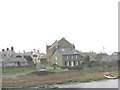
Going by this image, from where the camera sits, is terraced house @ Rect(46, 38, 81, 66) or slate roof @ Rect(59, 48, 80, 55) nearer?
terraced house @ Rect(46, 38, 81, 66)

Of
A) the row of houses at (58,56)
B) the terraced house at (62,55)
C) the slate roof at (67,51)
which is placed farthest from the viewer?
the slate roof at (67,51)

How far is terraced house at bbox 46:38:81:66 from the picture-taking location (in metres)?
34.0

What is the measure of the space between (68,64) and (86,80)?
1208cm

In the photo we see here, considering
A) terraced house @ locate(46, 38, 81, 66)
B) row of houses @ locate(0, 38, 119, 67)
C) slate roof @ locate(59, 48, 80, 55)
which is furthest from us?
slate roof @ locate(59, 48, 80, 55)

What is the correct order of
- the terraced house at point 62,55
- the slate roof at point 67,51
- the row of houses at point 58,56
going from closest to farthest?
the terraced house at point 62,55 < the row of houses at point 58,56 < the slate roof at point 67,51

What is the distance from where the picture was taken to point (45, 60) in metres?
38.7

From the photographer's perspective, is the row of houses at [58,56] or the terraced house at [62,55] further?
the row of houses at [58,56]

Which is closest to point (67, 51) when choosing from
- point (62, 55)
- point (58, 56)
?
point (62, 55)

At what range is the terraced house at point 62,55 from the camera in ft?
111

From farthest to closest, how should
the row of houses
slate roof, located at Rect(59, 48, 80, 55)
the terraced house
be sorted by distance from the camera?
slate roof, located at Rect(59, 48, 80, 55)
the row of houses
the terraced house

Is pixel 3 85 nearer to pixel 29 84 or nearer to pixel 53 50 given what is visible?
pixel 29 84

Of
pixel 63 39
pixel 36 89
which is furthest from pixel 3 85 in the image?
pixel 63 39

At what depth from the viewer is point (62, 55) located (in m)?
33.9

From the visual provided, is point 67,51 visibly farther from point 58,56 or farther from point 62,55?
point 58,56
